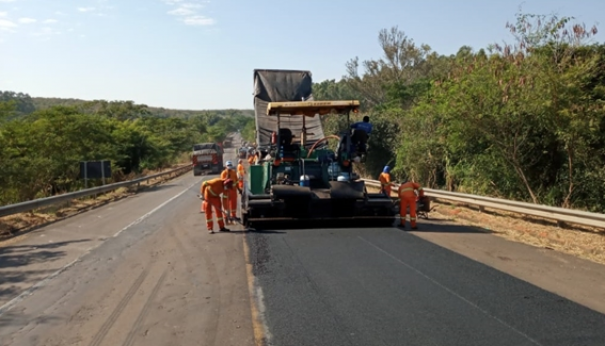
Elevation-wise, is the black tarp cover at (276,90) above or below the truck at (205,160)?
above

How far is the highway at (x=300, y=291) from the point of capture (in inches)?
227

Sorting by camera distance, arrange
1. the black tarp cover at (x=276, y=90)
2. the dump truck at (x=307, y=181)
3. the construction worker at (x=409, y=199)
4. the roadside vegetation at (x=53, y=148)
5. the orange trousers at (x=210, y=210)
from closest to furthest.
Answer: the dump truck at (x=307, y=181)
the orange trousers at (x=210, y=210)
the construction worker at (x=409, y=199)
the black tarp cover at (x=276, y=90)
the roadside vegetation at (x=53, y=148)

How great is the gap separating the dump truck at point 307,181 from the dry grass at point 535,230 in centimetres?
261

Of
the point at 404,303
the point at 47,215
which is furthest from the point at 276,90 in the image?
the point at 404,303

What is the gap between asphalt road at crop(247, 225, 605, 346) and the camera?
5.61m

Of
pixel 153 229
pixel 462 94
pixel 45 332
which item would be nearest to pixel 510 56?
pixel 462 94

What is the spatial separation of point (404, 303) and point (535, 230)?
23.3ft

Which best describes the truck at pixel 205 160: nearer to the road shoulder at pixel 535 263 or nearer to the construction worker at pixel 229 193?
the construction worker at pixel 229 193

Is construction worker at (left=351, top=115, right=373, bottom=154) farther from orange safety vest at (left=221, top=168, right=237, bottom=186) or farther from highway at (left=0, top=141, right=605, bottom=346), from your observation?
orange safety vest at (left=221, top=168, right=237, bottom=186)

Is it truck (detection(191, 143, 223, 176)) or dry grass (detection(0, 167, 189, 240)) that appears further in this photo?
truck (detection(191, 143, 223, 176))

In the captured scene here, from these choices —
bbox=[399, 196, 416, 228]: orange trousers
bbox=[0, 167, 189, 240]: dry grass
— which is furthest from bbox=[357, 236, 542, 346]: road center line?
bbox=[0, 167, 189, 240]: dry grass

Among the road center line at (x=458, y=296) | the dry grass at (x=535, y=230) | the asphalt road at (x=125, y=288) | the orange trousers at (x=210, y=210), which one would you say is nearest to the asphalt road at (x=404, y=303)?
the road center line at (x=458, y=296)

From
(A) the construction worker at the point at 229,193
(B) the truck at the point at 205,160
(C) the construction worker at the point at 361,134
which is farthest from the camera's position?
(B) the truck at the point at 205,160

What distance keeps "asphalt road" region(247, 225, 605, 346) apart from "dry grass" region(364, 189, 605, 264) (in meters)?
2.40
